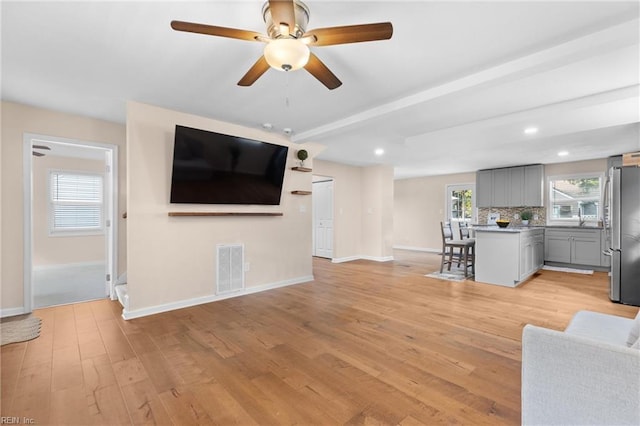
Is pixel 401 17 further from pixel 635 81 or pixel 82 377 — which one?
pixel 82 377

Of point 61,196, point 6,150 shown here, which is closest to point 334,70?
point 6,150

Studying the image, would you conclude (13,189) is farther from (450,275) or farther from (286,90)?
(450,275)

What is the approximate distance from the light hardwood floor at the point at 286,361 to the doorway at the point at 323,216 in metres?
3.38

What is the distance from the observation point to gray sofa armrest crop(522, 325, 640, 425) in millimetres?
1085

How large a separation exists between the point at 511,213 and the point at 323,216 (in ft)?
15.8

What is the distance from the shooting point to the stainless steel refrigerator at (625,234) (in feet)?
12.3

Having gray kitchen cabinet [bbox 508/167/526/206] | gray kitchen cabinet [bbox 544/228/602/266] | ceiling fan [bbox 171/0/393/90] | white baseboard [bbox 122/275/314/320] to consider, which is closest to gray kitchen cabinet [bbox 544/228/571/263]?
gray kitchen cabinet [bbox 544/228/602/266]

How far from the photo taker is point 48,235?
582 cm

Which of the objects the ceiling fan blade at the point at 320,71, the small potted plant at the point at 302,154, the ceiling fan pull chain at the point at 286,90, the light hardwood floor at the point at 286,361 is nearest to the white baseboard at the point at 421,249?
the light hardwood floor at the point at 286,361

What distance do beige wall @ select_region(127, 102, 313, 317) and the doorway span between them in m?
2.94

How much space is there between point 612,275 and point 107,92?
6.60 m

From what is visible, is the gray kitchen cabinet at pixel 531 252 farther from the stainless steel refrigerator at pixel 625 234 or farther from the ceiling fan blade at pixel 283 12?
the ceiling fan blade at pixel 283 12

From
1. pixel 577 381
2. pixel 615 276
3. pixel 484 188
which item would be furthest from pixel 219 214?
pixel 484 188

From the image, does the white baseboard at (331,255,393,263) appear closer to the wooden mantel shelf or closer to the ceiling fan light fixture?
the wooden mantel shelf
